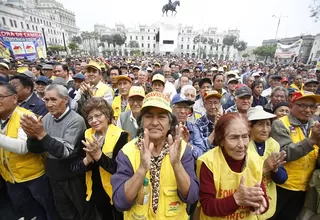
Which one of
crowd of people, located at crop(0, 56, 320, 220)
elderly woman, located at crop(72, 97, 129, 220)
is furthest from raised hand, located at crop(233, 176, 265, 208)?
elderly woman, located at crop(72, 97, 129, 220)

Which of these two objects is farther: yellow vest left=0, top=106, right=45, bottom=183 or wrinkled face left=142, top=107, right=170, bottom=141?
yellow vest left=0, top=106, right=45, bottom=183

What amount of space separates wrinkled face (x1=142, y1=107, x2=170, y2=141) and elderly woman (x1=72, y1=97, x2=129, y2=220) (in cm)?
78

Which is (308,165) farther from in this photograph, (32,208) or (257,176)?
(32,208)

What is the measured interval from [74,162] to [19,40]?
592 inches

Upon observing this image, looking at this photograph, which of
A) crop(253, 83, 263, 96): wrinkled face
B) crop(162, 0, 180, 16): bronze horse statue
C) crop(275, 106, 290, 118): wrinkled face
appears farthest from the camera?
crop(162, 0, 180, 16): bronze horse statue

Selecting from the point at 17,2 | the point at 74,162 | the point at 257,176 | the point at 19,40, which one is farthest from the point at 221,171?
the point at 17,2

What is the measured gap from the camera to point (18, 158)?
236 cm

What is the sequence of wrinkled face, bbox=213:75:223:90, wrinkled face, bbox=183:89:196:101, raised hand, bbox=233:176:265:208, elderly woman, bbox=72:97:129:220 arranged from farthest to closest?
wrinkled face, bbox=213:75:223:90 → wrinkled face, bbox=183:89:196:101 → elderly woman, bbox=72:97:129:220 → raised hand, bbox=233:176:265:208

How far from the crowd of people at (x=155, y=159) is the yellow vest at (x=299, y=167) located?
1cm

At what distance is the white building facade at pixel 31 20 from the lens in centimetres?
4516

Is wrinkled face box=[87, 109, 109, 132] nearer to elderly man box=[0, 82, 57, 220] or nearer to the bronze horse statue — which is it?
elderly man box=[0, 82, 57, 220]

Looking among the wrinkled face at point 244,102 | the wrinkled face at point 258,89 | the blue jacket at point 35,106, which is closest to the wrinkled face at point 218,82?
the wrinkled face at point 258,89

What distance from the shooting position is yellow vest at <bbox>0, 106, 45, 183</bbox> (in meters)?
2.26

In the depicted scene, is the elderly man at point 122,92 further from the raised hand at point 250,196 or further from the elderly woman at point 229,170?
the raised hand at point 250,196
